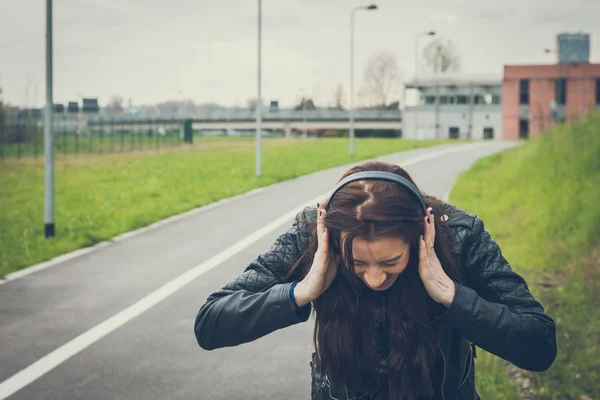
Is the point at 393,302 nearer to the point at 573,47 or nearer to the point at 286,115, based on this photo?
the point at 573,47

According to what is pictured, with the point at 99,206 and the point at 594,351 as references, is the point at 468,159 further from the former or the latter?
the point at 594,351

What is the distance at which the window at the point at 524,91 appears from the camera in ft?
277

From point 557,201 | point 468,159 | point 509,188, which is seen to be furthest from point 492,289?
point 468,159

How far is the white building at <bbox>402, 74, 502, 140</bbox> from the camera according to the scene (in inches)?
3600

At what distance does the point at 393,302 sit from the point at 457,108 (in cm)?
9191

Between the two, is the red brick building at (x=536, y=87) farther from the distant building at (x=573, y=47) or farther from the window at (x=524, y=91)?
the distant building at (x=573, y=47)

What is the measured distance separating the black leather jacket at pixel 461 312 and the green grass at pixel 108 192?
8968 mm

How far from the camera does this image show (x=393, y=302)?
2.46m

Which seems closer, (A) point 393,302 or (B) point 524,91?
(A) point 393,302

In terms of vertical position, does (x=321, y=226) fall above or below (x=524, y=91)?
below

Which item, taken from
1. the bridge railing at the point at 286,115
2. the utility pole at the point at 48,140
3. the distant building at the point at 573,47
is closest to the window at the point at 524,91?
the distant building at the point at 573,47

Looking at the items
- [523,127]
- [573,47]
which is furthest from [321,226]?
[523,127]

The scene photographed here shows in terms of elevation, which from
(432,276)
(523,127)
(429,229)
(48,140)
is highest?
Result: (523,127)

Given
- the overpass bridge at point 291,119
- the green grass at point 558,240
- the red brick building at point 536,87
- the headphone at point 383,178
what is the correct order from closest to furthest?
1. the headphone at point 383,178
2. the green grass at point 558,240
3. the red brick building at point 536,87
4. the overpass bridge at point 291,119
